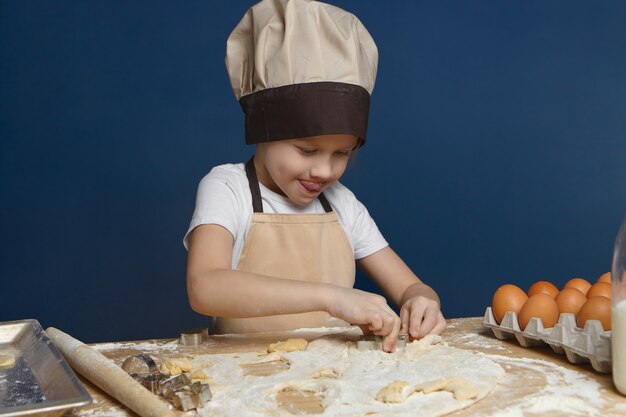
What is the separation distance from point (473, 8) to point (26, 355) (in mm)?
1905

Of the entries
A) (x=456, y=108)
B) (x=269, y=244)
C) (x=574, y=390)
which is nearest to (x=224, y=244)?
(x=269, y=244)

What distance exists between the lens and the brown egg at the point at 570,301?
114 centimetres

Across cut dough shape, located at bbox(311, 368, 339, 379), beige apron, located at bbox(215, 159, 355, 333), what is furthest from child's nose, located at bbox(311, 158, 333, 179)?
cut dough shape, located at bbox(311, 368, 339, 379)

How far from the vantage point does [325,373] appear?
3.12 ft

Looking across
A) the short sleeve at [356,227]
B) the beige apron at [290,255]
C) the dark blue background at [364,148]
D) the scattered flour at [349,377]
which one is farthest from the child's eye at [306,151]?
the dark blue background at [364,148]

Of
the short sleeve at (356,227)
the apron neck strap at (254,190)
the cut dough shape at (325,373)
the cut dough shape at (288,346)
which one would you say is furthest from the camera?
the short sleeve at (356,227)

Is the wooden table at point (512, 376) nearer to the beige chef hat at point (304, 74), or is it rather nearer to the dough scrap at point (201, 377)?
the dough scrap at point (201, 377)

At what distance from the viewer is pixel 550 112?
8.05 ft

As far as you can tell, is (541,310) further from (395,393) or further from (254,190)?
(254,190)

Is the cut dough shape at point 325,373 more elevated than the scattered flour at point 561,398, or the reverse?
the cut dough shape at point 325,373

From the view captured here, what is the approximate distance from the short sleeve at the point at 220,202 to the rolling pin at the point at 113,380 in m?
0.43

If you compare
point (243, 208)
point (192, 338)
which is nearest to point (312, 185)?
point (243, 208)

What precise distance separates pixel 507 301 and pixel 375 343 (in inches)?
10.2

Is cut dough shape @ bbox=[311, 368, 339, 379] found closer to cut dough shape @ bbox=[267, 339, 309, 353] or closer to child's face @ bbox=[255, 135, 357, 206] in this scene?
cut dough shape @ bbox=[267, 339, 309, 353]
